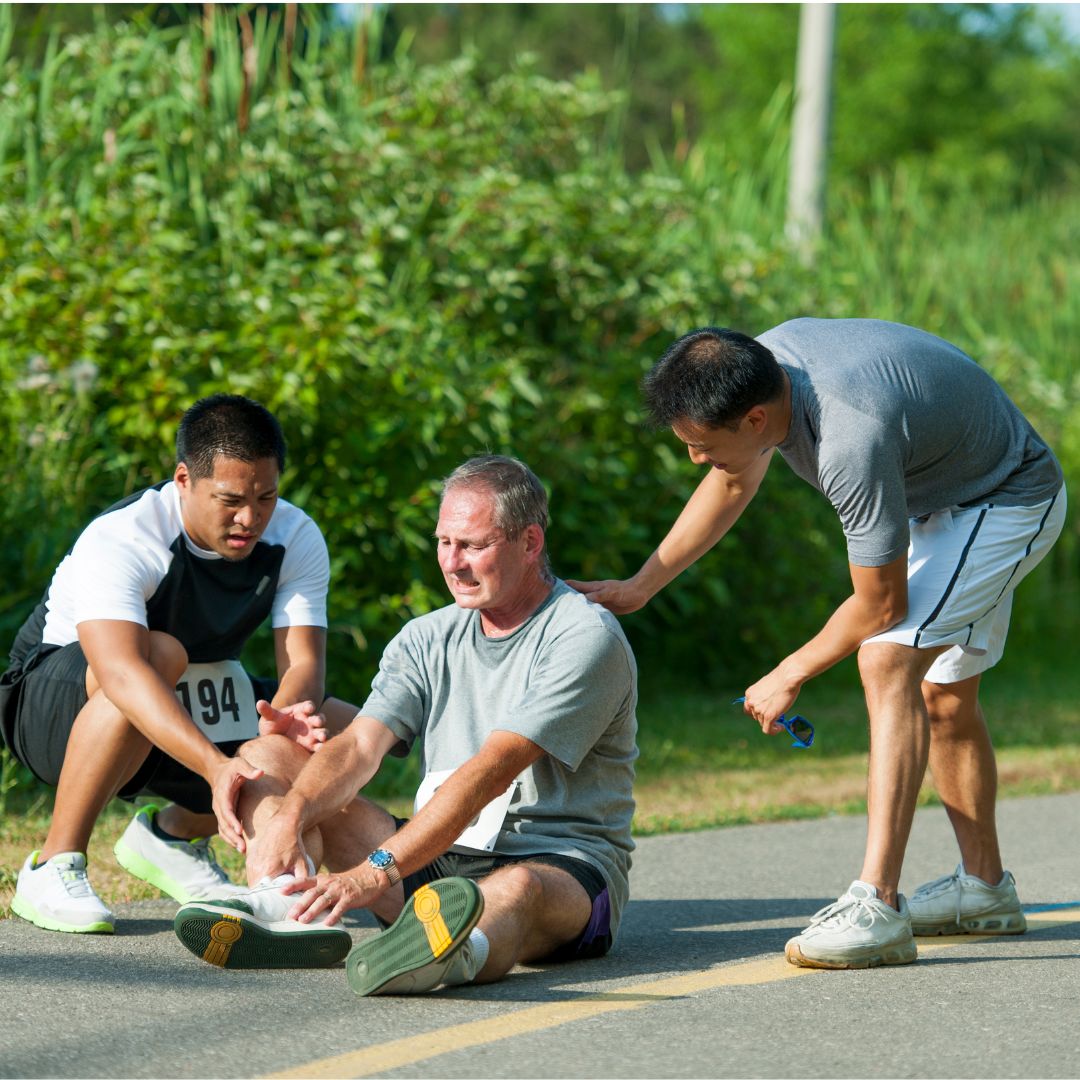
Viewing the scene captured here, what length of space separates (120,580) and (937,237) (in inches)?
467

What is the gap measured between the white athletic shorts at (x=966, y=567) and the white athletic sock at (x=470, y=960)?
1310mm

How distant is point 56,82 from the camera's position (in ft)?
28.9

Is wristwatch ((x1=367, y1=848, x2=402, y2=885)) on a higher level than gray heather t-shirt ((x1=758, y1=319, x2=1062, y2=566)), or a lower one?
lower

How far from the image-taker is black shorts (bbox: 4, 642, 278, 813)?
477 centimetres

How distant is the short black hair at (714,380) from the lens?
4.08 m

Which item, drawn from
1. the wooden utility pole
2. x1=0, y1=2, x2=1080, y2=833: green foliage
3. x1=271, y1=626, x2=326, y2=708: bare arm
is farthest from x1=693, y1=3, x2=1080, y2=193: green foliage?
x1=271, y1=626, x2=326, y2=708: bare arm

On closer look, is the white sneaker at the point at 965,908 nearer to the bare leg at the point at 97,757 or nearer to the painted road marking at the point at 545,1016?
the painted road marking at the point at 545,1016

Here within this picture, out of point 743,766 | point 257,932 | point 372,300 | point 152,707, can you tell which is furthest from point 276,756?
point 743,766

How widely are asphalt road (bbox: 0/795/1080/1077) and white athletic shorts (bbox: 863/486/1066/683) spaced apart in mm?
854

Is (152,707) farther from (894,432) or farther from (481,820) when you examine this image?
(894,432)

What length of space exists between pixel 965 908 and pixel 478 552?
5.79 ft

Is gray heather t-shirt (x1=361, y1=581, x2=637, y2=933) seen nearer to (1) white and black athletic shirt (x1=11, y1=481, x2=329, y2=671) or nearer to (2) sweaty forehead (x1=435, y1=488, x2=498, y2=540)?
(2) sweaty forehead (x1=435, y1=488, x2=498, y2=540)

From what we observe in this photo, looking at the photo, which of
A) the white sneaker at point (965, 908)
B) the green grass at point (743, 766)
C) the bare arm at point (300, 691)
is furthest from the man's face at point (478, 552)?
the green grass at point (743, 766)

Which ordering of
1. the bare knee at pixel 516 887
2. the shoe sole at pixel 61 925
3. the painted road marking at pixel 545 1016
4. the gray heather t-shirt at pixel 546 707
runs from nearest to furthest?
the painted road marking at pixel 545 1016 < the bare knee at pixel 516 887 < the gray heather t-shirt at pixel 546 707 < the shoe sole at pixel 61 925
